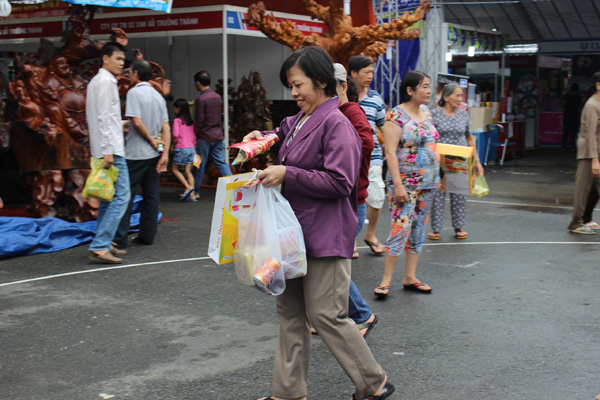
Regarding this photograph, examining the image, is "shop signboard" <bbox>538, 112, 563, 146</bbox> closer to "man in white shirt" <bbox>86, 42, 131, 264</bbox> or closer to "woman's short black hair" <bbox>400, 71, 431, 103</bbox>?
"woman's short black hair" <bbox>400, 71, 431, 103</bbox>

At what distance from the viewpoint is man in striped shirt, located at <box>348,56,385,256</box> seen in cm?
608

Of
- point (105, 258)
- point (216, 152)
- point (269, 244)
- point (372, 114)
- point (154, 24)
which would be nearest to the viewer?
point (269, 244)

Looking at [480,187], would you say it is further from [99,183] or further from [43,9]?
[43,9]

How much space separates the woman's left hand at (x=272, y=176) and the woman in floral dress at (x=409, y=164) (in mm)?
2275

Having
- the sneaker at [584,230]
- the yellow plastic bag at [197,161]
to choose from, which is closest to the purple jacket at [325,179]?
the sneaker at [584,230]

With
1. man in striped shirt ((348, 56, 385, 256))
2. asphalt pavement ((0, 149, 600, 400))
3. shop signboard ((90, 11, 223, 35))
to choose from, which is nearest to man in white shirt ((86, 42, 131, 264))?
asphalt pavement ((0, 149, 600, 400))

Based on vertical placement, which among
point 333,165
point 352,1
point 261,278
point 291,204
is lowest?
point 261,278

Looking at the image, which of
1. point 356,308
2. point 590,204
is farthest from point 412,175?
point 590,204

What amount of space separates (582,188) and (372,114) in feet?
11.5

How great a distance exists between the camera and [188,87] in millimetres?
13398

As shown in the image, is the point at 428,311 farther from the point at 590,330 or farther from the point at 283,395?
the point at 283,395

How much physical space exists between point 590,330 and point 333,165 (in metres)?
2.76

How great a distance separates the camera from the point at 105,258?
22.0ft

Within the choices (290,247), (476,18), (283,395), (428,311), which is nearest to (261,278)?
(290,247)
